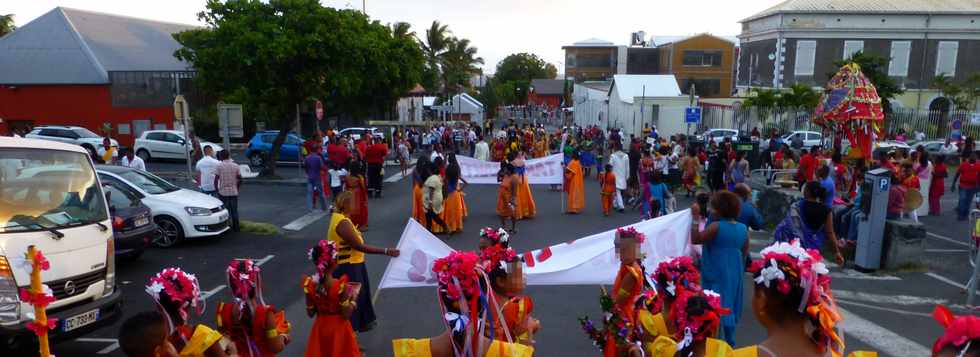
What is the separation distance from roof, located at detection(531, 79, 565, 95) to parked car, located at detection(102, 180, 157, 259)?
82883mm

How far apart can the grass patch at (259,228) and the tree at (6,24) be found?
41.5 m

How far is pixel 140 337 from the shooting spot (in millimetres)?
3318

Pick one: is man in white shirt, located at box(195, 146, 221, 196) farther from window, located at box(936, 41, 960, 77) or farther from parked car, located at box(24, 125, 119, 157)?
window, located at box(936, 41, 960, 77)

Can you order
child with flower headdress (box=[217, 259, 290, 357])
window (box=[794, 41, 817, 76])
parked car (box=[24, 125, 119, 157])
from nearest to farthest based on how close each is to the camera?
child with flower headdress (box=[217, 259, 290, 357]), parked car (box=[24, 125, 119, 157]), window (box=[794, 41, 817, 76])

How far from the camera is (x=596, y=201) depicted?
17047 mm

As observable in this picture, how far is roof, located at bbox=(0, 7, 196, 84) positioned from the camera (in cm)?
3184

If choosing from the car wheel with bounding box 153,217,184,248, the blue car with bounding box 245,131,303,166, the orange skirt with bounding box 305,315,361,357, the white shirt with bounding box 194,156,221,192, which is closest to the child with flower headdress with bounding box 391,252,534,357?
the orange skirt with bounding box 305,315,361,357

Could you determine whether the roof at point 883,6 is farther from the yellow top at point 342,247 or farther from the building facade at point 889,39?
the yellow top at point 342,247

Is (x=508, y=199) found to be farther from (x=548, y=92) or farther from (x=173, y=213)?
(x=548, y=92)

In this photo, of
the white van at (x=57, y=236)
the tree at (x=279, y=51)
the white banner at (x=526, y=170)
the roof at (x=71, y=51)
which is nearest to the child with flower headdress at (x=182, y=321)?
the white van at (x=57, y=236)

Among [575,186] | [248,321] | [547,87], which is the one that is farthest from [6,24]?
[547,87]

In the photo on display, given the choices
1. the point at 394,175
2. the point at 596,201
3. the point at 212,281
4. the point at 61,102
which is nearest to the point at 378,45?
the point at 394,175

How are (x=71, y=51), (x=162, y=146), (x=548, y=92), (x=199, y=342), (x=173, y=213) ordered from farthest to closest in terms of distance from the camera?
(x=548, y=92), (x=71, y=51), (x=162, y=146), (x=173, y=213), (x=199, y=342)

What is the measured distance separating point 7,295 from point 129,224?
4.14 meters
